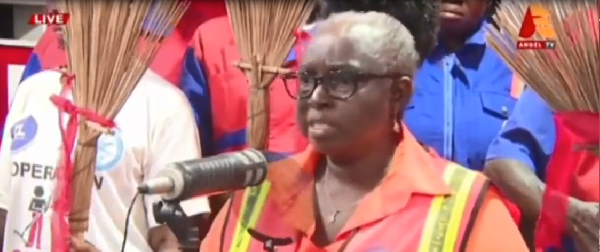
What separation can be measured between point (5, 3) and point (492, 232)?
929 millimetres

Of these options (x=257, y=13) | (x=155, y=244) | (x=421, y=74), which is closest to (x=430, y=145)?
(x=421, y=74)

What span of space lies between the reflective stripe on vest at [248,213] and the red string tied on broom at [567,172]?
45 cm

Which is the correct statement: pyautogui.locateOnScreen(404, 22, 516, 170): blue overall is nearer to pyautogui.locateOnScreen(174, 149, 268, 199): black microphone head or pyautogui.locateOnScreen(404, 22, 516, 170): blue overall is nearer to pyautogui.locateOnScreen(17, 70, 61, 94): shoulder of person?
pyautogui.locateOnScreen(174, 149, 268, 199): black microphone head

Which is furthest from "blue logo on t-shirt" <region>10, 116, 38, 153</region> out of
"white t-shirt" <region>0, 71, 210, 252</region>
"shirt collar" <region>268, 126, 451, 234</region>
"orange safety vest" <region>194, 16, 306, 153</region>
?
"shirt collar" <region>268, 126, 451, 234</region>

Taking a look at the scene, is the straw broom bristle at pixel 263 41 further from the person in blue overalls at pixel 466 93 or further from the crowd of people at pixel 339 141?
the person in blue overalls at pixel 466 93

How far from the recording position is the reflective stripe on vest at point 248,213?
1.40 metres

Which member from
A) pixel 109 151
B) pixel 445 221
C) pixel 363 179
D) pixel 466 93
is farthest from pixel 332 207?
pixel 109 151

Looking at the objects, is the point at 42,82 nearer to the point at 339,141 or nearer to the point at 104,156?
the point at 104,156

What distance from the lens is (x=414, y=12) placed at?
134 centimetres

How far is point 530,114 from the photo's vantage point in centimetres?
140

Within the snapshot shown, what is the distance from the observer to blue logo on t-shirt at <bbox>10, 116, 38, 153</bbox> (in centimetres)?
155

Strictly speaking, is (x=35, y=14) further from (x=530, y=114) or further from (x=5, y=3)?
(x=530, y=114)

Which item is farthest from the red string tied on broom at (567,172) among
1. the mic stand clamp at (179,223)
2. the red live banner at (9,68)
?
the red live banner at (9,68)

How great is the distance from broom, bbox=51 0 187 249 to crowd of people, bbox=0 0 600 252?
0.02 m
